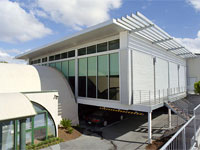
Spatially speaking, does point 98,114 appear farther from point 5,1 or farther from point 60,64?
point 5,1

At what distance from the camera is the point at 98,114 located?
1231 centimetres

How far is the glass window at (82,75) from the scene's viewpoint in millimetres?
12727

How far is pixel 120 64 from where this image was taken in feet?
32.7

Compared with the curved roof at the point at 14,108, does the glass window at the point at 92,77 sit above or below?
above

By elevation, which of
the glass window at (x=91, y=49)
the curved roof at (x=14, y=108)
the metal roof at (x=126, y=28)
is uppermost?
the metal roof at (x=126, y=28)

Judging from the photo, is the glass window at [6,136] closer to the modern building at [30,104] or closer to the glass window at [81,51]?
the modern building at [30,104]

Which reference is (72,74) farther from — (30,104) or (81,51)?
(30,104)

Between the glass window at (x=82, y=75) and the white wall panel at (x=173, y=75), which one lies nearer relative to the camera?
the glass window at (x=82, y=75)

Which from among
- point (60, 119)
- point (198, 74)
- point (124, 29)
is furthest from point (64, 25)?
point (198, 74)

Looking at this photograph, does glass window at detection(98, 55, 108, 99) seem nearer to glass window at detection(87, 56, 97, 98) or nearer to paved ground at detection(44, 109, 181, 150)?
glass window at detection(87, 56, 97, 98)

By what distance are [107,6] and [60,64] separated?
30.4 ft

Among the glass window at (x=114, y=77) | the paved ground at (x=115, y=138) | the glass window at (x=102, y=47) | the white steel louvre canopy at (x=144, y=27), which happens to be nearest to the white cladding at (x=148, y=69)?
the white steel louvre canopy at (x=144, y=27)

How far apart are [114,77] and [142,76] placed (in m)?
2.27

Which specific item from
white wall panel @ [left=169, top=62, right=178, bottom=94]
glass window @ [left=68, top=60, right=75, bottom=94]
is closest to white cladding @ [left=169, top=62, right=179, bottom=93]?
white wall panel @ [left=169, top=62, right=178, bottom=94]
